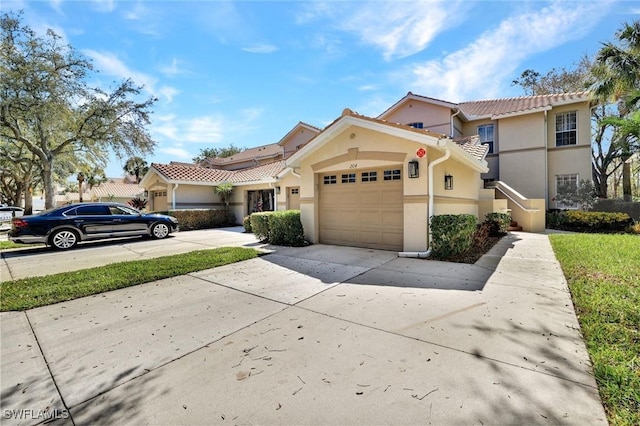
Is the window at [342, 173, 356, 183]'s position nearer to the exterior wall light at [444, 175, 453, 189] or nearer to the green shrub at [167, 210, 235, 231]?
the exterior wall light at [444, 175, 453, 189]

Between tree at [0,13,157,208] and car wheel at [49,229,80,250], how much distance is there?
1044cm

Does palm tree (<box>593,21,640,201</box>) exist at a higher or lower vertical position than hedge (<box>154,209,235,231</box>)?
higher

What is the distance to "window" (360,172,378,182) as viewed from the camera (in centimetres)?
883

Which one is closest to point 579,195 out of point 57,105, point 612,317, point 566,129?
point 566,129

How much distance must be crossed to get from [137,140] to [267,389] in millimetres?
21388

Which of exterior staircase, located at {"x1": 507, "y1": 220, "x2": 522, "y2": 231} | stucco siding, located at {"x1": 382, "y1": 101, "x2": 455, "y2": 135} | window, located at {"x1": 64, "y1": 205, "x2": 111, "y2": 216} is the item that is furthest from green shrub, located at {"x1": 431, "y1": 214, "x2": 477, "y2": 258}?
window, located at {"x1": 64, "y1": 205, "x2": 111, "y2": 216}

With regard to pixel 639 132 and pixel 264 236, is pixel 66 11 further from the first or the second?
pixel 639 132

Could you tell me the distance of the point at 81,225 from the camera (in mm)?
10336

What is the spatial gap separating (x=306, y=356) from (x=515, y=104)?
21198mm

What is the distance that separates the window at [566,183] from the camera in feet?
50.3

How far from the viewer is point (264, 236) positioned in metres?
10.9

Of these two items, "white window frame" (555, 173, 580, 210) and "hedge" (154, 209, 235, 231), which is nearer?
"white window frame" (555, 173, 580, 210)

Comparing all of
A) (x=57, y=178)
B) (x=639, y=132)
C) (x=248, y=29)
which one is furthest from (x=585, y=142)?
(x=57, y=178)

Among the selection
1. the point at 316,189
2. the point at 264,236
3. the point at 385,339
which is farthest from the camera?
the point at 264,236
